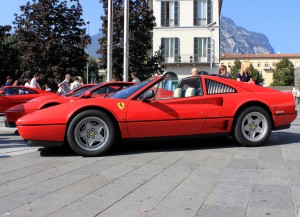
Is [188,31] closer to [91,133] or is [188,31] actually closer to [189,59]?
[189,59]

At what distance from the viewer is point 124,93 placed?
680cm

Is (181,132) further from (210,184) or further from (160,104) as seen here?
(210,184)

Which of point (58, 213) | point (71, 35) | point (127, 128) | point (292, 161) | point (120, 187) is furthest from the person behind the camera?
point (71, 35)

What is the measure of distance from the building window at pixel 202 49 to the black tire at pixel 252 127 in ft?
150

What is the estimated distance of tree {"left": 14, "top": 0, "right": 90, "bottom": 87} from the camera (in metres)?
26.9

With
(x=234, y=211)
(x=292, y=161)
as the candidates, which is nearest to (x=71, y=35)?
(x=292, y=161)

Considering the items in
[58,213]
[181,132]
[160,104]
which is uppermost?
[160,104]

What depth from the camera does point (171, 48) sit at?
53.3 m

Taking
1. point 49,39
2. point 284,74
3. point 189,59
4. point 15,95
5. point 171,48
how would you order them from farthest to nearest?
point 284,74 < point 171,48 < point 189,59 < point 49,39 < point 15,95

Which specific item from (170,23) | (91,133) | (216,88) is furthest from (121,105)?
(170,23)

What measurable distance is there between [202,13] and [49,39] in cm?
2888

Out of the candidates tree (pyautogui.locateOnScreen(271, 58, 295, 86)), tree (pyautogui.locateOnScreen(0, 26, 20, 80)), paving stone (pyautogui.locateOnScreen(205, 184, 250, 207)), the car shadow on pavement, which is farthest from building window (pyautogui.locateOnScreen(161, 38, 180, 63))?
tree (pyautogui.locateOnScreen(271, 58, 295, 86))

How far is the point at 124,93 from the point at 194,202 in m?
3.19

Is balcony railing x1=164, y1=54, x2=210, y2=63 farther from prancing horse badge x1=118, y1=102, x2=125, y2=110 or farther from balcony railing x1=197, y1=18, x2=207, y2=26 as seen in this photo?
prancing horse badge x1=118, y1=102, x2=125, y2=110
